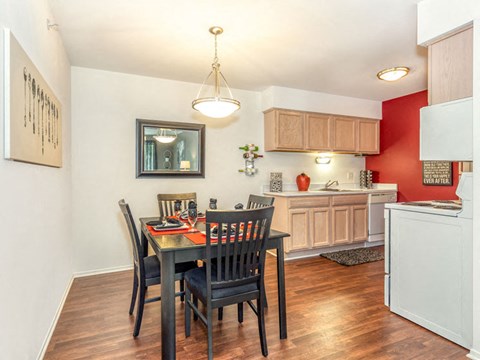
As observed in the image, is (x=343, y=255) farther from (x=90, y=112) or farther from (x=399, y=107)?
(x=90, y=112)

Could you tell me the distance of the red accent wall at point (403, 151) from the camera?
444 cm

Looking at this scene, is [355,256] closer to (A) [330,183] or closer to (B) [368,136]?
(A) [330,183]

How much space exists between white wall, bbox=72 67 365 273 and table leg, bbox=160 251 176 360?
2.12 metres

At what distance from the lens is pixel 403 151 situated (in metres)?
4.73

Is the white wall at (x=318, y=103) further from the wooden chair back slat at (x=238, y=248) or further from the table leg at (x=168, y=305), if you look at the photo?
the table leg at (x=168, y=305)

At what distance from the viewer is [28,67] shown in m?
1.60

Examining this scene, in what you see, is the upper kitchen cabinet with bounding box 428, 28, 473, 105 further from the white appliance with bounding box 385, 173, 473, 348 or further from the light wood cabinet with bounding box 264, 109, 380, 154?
the light wood cabinet with bounding box 264, 109, 380, 154

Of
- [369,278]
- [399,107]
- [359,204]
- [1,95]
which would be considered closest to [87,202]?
[1,95]

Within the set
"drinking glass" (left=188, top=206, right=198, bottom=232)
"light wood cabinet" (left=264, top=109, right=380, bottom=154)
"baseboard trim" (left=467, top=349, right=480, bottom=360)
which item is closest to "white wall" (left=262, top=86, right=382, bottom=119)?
"light wood cabinet" (left=264, top=109, right=380, bottom=154)

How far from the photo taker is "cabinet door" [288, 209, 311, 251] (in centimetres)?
395

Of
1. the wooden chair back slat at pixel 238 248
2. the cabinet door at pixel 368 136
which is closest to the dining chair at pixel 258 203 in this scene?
the wooden chair back slat at pixel 238 248

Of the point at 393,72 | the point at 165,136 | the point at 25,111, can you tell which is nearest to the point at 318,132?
the point at 393,72

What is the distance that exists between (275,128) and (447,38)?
2.33 m

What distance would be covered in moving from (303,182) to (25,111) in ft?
12.4
